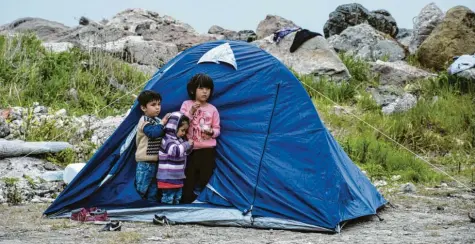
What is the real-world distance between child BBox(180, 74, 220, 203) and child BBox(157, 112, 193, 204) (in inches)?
3.7

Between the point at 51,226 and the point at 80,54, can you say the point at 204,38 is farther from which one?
the point at 51,226

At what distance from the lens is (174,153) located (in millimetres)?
7230

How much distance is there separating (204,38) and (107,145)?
1364cm

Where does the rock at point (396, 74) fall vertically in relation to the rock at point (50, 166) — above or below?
above

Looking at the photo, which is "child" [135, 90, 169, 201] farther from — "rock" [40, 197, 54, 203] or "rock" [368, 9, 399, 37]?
"rock" [368, 9, 399, 37]

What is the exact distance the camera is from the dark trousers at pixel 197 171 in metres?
7.47

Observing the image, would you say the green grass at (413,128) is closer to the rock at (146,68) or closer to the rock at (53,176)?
the rock at (146,68)

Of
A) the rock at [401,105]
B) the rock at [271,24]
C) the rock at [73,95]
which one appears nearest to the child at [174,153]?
the rock at [73,95]

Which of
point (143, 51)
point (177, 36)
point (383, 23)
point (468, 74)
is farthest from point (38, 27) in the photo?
point (468, 74)

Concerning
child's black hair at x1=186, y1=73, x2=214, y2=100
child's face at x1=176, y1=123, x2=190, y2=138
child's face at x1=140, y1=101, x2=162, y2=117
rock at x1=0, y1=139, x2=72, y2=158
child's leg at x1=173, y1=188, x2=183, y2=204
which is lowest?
rock at x1=0, y1=139, x2=72, y2=158

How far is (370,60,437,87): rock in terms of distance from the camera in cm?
1698

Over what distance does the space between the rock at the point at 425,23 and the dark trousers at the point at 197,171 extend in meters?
14.1

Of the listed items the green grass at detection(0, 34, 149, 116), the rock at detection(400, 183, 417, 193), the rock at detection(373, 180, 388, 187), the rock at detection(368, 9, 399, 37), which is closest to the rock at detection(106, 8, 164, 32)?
the rock at detection(368, 9, 399, 37)

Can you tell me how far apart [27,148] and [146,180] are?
11.3 feet
